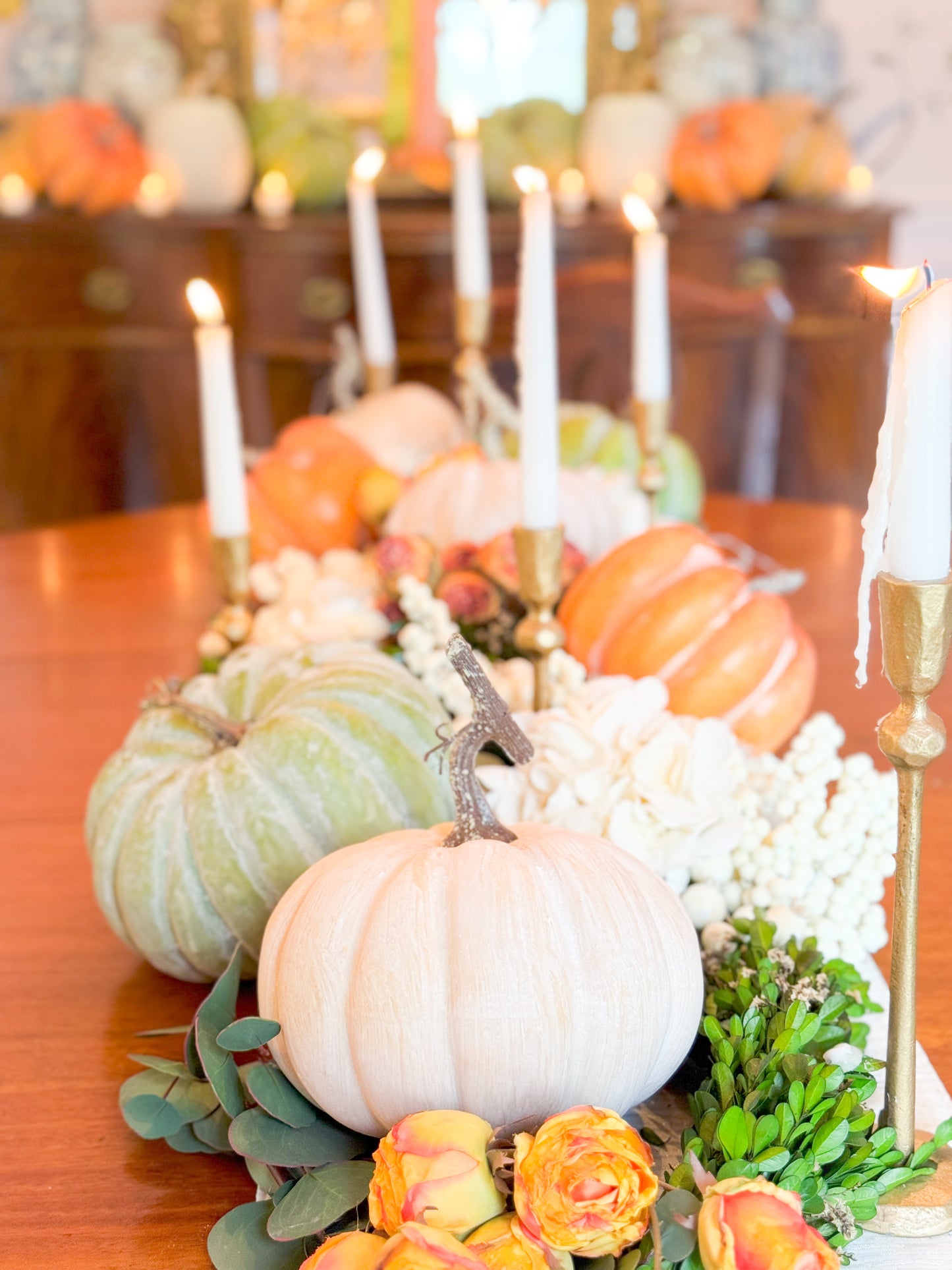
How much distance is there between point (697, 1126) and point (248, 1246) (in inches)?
6.9

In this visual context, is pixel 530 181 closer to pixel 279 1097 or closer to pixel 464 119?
pixel 464 119

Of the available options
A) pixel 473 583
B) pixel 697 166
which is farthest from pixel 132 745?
pixel 697 166

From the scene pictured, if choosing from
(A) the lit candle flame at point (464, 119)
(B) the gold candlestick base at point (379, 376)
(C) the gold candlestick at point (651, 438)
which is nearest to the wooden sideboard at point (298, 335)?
(B) the gold candlestick base at point (379, 376)

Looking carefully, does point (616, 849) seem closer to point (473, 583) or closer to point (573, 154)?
point (473, 583)

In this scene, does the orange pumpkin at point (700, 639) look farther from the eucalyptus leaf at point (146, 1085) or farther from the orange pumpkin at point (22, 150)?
the orange pumpkin at point (22, 150)

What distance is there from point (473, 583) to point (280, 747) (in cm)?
38

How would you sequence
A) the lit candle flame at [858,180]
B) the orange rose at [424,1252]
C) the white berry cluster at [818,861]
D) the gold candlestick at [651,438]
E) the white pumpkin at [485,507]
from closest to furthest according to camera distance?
1. the orange rose at [424,1252]
2. the white berry cluster at [818,861]
3. the white pumpkin at [485,507]
4. the gold candlestick at [651,438]
5. the lit candle flame at [858,180]

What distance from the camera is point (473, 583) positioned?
41.3 inches

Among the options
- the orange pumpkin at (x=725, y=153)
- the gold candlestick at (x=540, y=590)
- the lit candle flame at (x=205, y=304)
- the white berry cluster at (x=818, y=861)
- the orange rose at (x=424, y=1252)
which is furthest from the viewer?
the orange pumpkin at (x=725, y=153)

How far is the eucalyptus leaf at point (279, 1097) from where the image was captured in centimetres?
53

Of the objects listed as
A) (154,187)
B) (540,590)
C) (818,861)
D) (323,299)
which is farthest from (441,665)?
(154,187)

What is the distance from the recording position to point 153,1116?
567mm

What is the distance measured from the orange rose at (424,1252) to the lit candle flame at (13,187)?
10.1 ft

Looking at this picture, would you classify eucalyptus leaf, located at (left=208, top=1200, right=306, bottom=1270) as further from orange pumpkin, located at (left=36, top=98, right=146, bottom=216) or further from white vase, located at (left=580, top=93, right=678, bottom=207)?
orange pumpkin, located at (left=36, top=98, right=146, bottom=216)
